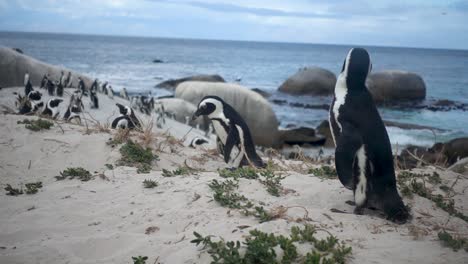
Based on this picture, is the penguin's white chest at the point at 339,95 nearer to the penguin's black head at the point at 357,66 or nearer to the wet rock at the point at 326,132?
the penguin's black head at the point at 357,66

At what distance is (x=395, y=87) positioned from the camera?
26312 millimetres

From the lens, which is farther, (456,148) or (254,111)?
(254,111)

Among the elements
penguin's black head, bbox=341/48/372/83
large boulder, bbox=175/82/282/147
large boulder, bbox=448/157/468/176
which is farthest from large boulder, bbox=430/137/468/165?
penguin's black head, bbox=341/48/372/83

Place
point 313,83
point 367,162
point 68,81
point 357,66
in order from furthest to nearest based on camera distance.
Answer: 1. point 313,83
2. point 68,81
3. point 357,66
4. point 367,162

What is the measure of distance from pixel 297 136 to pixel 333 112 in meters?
12.9

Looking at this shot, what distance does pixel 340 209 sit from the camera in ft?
12.0

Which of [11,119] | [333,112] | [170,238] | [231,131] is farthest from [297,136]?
[170,238]

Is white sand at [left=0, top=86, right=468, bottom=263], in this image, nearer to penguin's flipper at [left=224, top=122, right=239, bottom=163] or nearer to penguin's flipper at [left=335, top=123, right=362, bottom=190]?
penguin's flipper at [left=335, top=123, right=362, bottom=190]

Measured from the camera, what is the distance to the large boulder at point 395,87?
2622 cm

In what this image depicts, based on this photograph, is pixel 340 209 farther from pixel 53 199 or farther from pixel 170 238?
pixel 53 199

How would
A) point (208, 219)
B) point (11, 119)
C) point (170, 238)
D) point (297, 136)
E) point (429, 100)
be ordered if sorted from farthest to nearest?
point (429, 100), point (297, 136), point (11, 119), point (208, 219), point (170, 238)

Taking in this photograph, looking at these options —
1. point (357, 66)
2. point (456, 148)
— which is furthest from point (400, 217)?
point (456, 148)

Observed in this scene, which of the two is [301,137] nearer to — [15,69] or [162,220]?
[15,69]

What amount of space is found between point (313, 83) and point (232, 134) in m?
23.4
